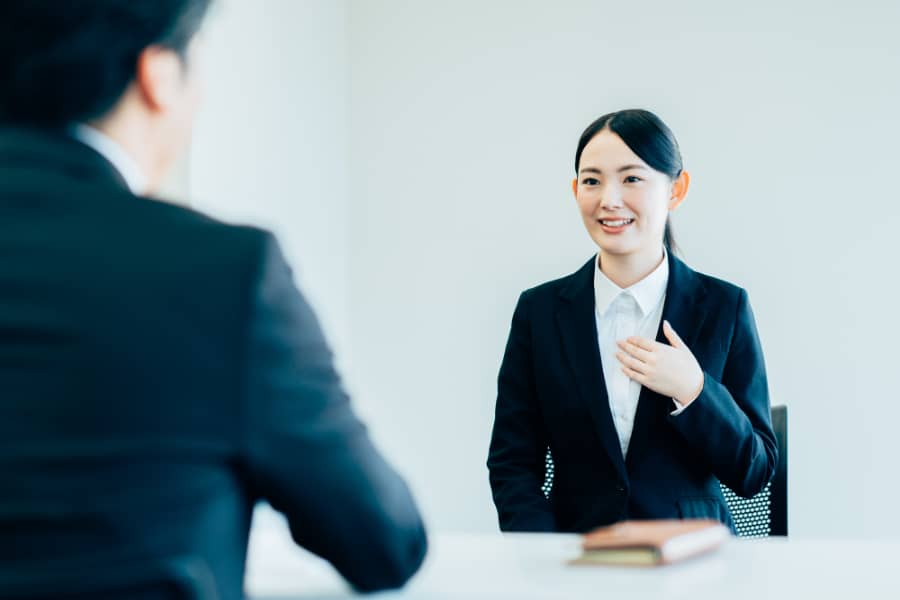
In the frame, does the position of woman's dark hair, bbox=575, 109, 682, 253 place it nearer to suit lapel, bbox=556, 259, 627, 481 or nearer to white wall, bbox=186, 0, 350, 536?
suit lapel, bbox=556, 259, 627, 481

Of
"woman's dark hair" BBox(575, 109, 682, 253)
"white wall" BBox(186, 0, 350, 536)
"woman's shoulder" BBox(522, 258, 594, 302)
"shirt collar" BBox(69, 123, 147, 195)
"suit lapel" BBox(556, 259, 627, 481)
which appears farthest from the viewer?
"white wall" BBox(186, 0, 350, 536)

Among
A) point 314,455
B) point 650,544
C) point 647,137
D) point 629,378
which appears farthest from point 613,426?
point 314,455

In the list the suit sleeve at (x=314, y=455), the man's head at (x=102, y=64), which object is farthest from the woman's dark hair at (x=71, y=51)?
the suit sleeve at (x=314, y=455)

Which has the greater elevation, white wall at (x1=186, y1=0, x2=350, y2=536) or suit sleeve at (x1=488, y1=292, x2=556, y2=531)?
white wall at (x1=186, y1=0, x2=350, y2=536)

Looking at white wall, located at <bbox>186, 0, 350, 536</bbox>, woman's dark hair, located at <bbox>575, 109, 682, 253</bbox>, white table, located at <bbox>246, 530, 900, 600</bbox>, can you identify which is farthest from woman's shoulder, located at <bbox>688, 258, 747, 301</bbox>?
white wall, located at <bbox>186, 0, 350, 536</bbox>

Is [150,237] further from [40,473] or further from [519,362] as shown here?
[519,362]

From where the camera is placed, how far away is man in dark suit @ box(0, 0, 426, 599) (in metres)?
0.69

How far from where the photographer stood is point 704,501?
1.83m

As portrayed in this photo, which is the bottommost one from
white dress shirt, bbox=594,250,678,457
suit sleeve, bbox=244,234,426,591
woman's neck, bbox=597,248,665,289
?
suit sleeve, bbox=244,234,426,591

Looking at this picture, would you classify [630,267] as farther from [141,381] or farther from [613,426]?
[141,381]

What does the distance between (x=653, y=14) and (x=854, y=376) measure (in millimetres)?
1336

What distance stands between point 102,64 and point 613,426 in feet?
4.20

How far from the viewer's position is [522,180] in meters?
3.25

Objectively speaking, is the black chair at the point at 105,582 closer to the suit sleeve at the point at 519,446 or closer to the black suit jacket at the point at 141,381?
the black suit jacket at the point at 141,381
